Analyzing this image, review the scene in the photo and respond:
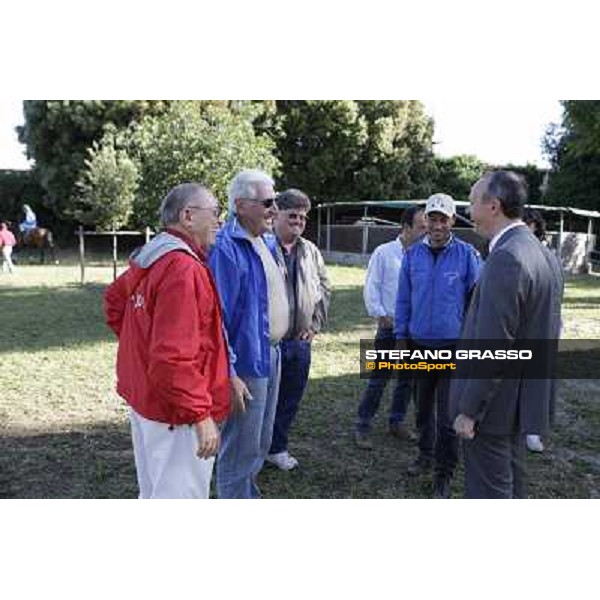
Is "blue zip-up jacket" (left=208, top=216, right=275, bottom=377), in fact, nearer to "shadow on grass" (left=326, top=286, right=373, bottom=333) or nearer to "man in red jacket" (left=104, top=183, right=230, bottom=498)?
"man in red jacket" (left=104, top=183, right=230, bottom=498)

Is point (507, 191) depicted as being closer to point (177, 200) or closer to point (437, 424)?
point (177, 200)

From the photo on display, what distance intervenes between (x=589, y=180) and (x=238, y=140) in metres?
20.6

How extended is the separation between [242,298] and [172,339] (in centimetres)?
73

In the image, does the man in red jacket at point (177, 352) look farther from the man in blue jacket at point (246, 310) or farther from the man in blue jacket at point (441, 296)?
the man in blue jacket at point (441, 296)

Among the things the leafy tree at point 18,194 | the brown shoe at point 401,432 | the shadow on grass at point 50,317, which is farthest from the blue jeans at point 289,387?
the leafy tree at point 18,194

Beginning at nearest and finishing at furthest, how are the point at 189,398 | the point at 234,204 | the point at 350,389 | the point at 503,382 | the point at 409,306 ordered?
1. the point at 189,398
2. the point at 503,382
3. the point at 234,204
4. the point at 409,306
5. the point at 350,389

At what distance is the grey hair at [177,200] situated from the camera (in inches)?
99.8

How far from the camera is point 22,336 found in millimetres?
8734

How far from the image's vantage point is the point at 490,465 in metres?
2.80

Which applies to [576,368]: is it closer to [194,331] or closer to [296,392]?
[296,392]

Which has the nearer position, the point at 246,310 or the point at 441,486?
A: the point at 246,310

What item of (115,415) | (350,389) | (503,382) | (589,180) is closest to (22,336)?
(115,415)

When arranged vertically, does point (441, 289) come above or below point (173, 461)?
above

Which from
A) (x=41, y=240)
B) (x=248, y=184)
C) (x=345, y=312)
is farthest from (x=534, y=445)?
(x=41, y=240)
